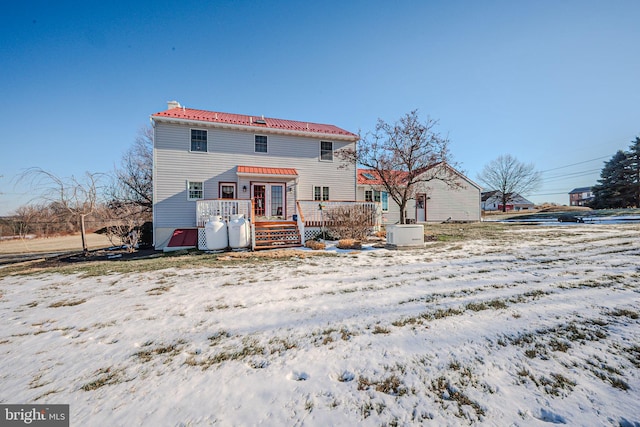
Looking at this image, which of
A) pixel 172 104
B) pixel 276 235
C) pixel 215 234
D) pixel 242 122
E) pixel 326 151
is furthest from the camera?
pixel 326 151

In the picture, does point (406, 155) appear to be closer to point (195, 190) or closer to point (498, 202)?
point (195, 190)

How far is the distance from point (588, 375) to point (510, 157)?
50.6 metres

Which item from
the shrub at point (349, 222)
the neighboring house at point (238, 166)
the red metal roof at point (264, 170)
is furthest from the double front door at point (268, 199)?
the shrub at point (349, 222)

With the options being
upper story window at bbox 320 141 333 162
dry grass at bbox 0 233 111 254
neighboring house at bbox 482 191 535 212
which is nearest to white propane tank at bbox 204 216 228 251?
upper story window at bbox 320 141 333 162

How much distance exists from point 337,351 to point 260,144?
44.2ft

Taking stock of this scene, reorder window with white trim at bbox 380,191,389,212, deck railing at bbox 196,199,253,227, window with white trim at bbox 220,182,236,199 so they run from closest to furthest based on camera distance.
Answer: deck railing at bbox 196,199,253,227 → window with white trim at bbox 220,182,236,199 → window with white trim at bbox 380,191,389,212

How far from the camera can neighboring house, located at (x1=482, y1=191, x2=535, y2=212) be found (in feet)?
149

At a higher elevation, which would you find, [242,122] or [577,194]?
[577,194]

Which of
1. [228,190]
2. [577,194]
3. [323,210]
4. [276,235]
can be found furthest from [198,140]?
[577,194]

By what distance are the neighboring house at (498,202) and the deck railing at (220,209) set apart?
157 ft

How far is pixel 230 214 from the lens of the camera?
11.2 meters

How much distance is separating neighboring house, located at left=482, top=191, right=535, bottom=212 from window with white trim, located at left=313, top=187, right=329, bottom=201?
42418mm

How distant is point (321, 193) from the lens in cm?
1518

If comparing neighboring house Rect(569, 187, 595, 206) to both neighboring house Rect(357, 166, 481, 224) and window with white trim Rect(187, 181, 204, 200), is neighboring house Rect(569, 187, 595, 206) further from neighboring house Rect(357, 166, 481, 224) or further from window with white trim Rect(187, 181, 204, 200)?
window with white trim Rect(187, 181, 204, 200)
